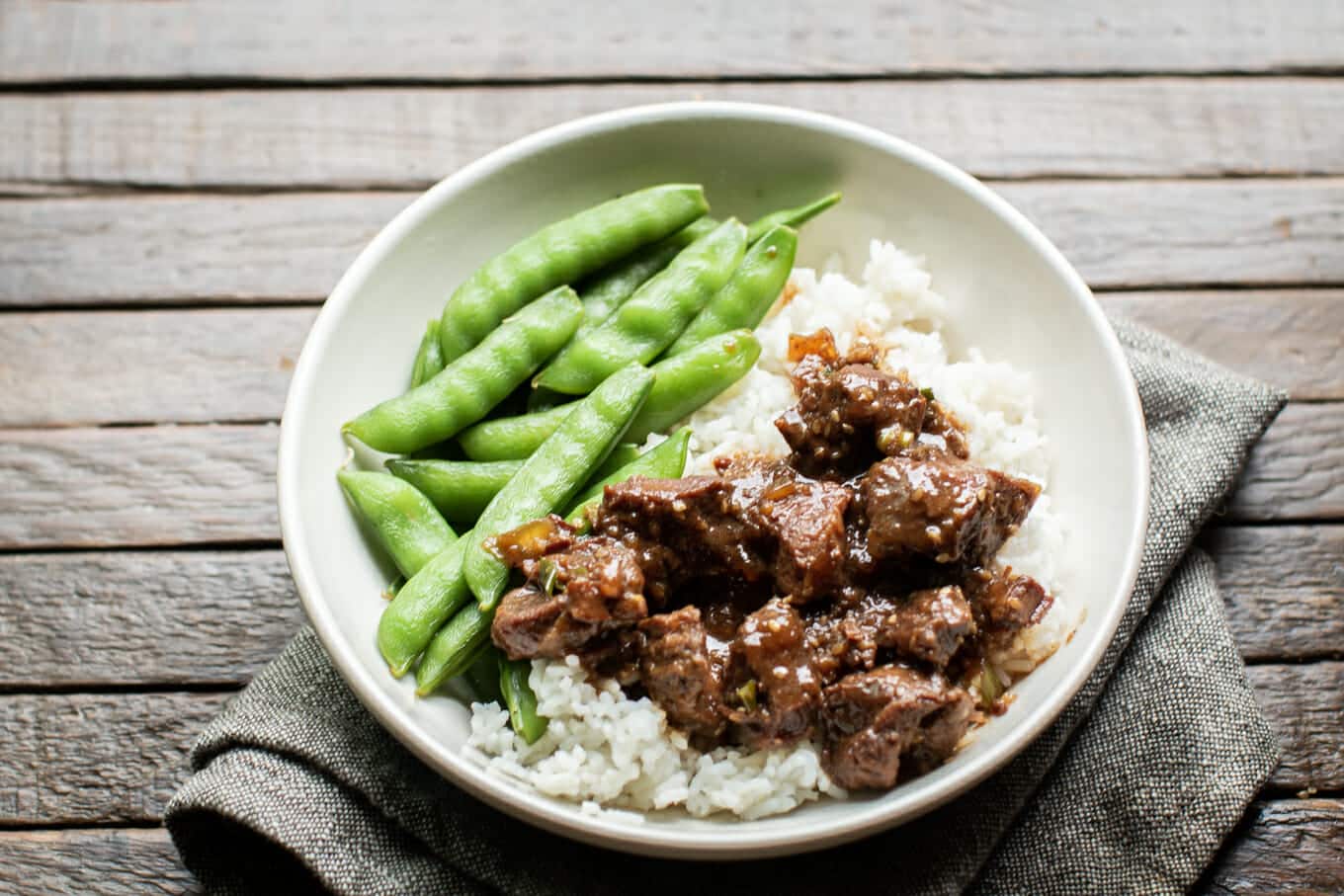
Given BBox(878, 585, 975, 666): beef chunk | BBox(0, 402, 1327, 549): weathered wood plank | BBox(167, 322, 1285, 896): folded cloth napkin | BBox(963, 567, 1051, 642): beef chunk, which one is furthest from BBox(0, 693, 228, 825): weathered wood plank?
BBox(963, 567, 1051, 642): beef chunk

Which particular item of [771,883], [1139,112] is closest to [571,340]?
[771,883]

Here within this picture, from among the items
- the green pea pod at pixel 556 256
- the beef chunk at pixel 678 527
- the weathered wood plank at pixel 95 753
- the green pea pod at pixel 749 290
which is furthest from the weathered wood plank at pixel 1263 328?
the weathered wood plank at pixel 95 753

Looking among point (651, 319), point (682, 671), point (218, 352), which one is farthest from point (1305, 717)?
point (218, 352)

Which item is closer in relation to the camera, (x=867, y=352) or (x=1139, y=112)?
(x=867, y=352)

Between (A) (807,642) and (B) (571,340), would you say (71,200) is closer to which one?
(B) (571,340)

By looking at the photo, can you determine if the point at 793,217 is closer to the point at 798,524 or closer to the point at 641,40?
the point at 798,524

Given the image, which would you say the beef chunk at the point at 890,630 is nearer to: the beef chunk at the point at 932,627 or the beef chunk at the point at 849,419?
the beef chunk at the point at 932,627
